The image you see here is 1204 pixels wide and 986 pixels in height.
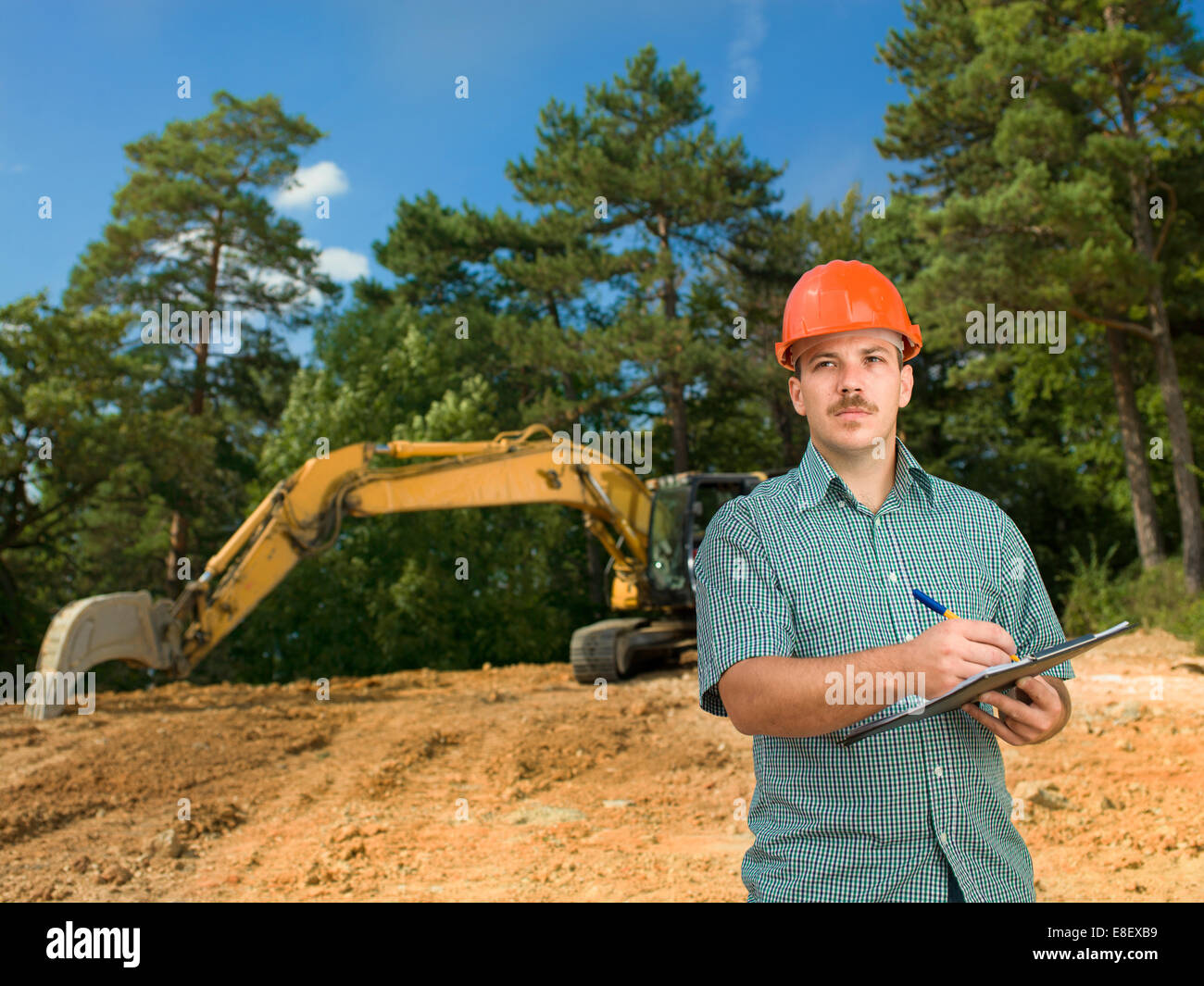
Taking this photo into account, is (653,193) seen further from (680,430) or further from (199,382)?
(199,382)

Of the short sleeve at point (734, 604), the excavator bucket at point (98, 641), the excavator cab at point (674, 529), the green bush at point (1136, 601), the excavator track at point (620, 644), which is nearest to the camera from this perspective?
the short sleeve at point (734, 604)

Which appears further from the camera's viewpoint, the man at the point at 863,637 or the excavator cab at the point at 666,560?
the excavator cab at the point at 666,560

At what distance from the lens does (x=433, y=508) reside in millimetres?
12172

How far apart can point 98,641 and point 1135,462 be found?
54.3 ft

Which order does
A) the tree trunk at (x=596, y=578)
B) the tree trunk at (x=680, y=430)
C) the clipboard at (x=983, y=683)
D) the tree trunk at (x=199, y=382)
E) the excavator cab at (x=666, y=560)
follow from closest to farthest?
the clipboard at (x=983, y=683), the excavator cab at (x=666, y=560), the tree trunk at (x=199, y=382), the tree trunk at (x=680, y=430), the tree trunk at (x=596, y=578)

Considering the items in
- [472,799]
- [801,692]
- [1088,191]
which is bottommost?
[472,799]

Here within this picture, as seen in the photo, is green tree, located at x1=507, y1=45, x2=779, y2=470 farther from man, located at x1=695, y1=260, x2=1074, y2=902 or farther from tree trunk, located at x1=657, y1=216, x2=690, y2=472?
man, located at x1=695, y1=260, x2=1074, y2=902

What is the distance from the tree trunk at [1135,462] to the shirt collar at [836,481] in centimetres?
1786

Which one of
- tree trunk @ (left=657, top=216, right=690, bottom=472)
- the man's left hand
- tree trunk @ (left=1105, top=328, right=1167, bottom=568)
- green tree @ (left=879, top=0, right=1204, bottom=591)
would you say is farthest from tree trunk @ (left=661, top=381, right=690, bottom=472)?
the man's left hand

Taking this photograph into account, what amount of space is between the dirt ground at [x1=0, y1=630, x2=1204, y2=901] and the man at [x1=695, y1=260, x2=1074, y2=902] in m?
3.63

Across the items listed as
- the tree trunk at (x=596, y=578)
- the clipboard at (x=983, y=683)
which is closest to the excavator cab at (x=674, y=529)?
the clipboard at (x=983, y=683)

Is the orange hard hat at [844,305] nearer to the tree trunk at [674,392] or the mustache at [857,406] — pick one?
the mustache at [857,406]

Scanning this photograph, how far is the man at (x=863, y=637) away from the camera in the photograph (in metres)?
1.39

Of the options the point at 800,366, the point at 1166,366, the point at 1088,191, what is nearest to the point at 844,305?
the point at 800,366
